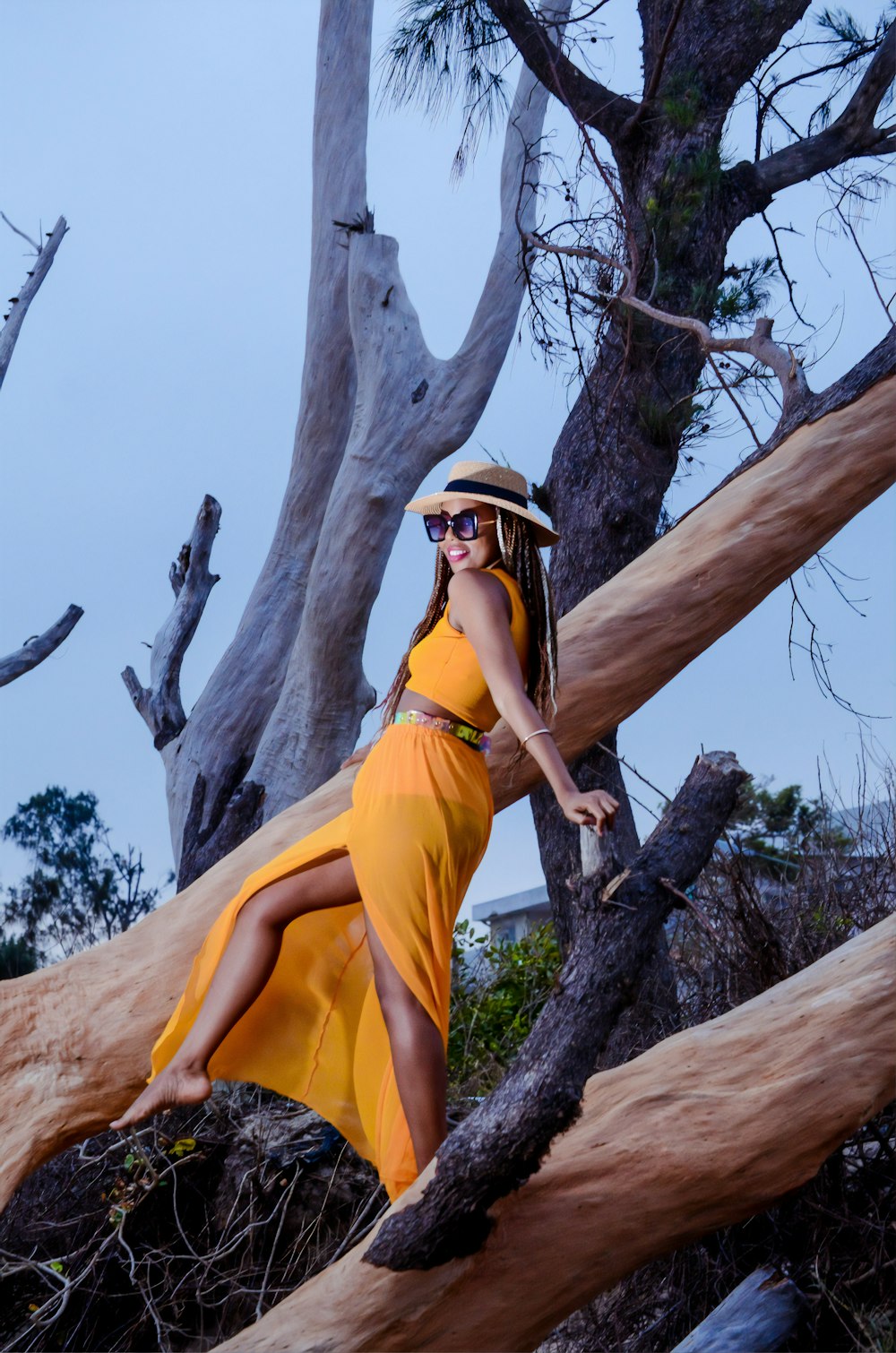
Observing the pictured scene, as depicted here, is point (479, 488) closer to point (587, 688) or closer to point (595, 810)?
point (595, 810)

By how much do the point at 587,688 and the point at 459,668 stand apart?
4.21 ft

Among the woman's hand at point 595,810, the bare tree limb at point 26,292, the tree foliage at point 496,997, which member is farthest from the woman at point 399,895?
the bare tree limb at point 26,292

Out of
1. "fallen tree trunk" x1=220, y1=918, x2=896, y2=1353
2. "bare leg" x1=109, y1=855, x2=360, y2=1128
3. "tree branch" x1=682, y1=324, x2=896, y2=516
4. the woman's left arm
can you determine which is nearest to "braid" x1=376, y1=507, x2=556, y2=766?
the woman's left arm

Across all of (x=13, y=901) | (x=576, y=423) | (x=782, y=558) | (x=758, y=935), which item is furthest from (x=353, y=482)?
(x=13, y=901)

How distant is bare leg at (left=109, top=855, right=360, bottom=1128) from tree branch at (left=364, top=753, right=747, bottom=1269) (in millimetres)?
702

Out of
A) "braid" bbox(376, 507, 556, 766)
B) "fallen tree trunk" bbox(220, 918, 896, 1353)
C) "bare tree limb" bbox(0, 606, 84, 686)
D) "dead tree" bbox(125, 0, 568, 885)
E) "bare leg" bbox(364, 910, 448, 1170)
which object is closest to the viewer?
"fallen tree trunk" bbox(220, 918, 896, 1353)

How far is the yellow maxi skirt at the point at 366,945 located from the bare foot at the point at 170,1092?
0.78ft

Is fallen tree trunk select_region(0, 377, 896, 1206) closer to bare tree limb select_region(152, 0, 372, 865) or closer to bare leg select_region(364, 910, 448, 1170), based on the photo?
bare leg select_region(364, 910, 448, 1170)

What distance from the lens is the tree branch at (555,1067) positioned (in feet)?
9.45

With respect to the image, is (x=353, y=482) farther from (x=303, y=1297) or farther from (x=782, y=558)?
(x=303, y=1297)

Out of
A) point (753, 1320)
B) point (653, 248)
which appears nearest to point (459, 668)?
point (753, 1320)

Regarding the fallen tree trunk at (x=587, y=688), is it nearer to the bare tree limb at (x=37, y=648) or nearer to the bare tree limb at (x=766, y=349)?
the bare tree limb at (x=766, y=349)

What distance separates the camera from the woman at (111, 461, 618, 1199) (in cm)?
330

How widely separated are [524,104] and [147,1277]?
6412 millimetres
